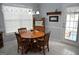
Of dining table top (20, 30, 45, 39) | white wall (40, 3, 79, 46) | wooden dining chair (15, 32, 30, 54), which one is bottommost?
wooden dining chair (15, 32, 30, 54)

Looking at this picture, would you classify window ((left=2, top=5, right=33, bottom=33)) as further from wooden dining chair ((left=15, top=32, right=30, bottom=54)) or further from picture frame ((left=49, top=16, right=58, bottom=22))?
picture frame ((left=49, top=16, right=58, bottom=22))

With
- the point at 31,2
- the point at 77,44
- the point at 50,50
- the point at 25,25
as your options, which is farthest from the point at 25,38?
the point at 77,44

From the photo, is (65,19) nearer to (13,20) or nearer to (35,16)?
(35,16)

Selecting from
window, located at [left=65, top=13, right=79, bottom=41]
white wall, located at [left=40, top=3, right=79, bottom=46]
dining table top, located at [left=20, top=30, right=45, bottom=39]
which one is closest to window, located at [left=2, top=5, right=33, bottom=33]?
dining table top, located at [left=20, top=30, right=45, bottom=39]

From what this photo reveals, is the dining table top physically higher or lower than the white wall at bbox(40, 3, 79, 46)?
lower

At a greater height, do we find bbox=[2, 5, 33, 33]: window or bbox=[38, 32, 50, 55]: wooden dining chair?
bbox=[2, 5, 33, 33]: window

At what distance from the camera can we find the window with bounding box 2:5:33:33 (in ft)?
5.55

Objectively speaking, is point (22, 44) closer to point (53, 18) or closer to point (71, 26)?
point (53, 18)

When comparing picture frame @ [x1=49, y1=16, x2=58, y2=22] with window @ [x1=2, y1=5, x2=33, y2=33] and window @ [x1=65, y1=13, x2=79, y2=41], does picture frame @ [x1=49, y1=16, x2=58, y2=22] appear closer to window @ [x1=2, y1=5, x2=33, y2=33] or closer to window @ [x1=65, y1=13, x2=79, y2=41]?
window @ [x1=65, y1=13, x2=79, y2=41]

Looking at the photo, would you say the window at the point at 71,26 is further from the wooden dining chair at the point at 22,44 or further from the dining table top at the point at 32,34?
the wooden dining chair at the point at 22,44

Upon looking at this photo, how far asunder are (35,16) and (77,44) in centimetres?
91

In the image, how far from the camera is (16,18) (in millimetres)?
1730

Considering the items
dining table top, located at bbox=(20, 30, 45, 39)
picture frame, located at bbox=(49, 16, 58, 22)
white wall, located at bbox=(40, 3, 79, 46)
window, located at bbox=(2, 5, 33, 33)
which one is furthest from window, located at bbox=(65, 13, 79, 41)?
window, located at bbox=(2, 5, 33, 33)

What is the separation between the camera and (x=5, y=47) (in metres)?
1.74
